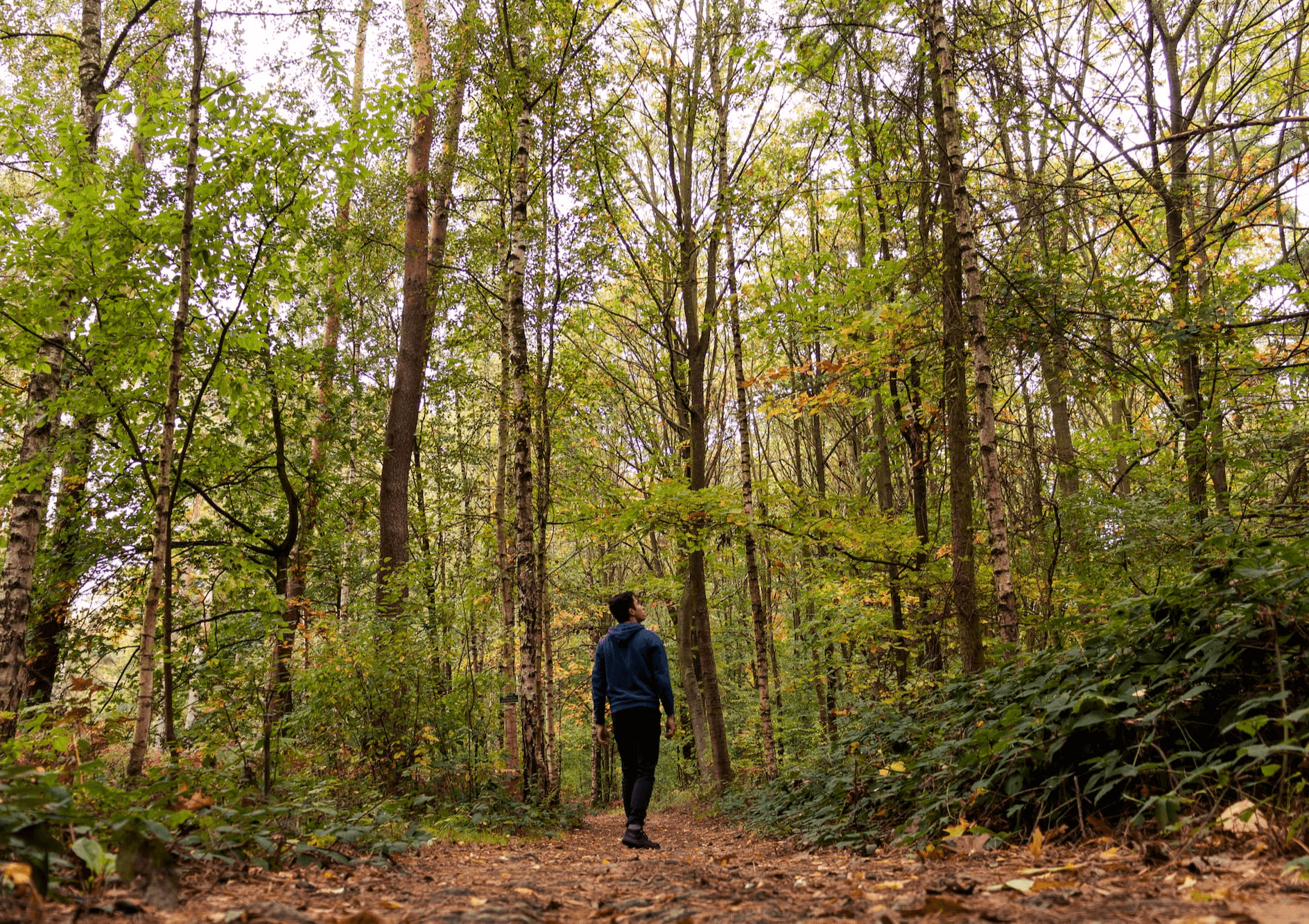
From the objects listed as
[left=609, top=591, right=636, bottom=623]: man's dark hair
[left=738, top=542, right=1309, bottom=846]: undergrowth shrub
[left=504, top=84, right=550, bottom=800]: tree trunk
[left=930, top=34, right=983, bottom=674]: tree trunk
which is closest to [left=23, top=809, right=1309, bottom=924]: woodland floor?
[left=738, top=542, right=1309, bottom=846]: undergrowth shrub

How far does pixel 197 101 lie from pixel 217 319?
2626 mm

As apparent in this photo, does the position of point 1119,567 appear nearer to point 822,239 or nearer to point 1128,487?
point 1128,487

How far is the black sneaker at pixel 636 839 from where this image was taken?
599 cm

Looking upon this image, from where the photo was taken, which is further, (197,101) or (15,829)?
(197,101)

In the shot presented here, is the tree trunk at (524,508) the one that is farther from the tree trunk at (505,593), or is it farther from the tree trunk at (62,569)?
the tree trunk at (62,569)

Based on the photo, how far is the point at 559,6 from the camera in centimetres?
996

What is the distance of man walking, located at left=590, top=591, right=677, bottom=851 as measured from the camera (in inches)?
239

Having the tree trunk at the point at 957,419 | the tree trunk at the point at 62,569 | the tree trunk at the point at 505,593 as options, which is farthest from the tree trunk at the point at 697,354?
the tree trunk at the point at 62,569

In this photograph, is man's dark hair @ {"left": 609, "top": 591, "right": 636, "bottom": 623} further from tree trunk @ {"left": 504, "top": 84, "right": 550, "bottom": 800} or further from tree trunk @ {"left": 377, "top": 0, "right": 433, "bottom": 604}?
tree trunk @ {"left": 377, "top": 0, "right": 433, "bottom": 604}

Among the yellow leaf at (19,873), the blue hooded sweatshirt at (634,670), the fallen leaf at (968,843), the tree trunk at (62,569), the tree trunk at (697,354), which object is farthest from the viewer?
the tree trunk at (697,354)

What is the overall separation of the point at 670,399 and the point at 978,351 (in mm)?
8704

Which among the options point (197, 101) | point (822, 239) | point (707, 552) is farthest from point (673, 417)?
point (197, 101)

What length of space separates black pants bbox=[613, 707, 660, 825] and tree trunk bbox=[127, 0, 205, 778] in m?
3.48

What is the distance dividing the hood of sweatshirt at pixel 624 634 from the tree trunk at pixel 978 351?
3286mm
